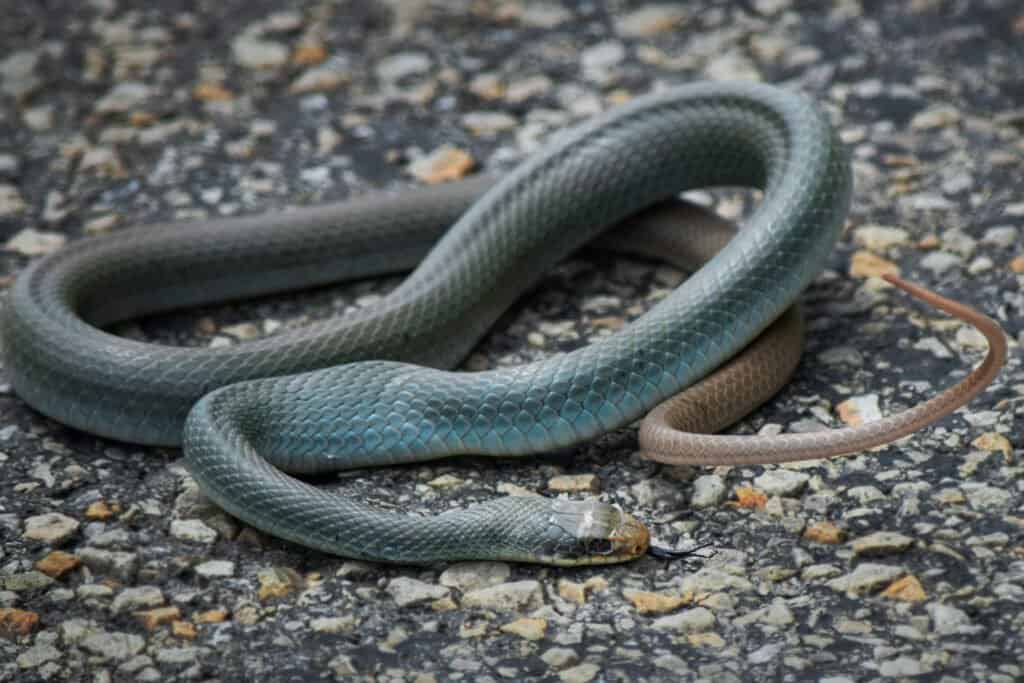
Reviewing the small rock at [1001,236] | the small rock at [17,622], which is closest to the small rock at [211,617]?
the small rock at [17,622]

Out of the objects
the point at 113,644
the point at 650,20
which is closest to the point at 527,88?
the point at 650,20

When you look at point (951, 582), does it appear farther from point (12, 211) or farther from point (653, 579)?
point (12, 211)

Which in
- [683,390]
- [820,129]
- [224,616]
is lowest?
[224,616]

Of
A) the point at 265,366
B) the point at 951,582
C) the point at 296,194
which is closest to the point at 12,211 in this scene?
the point at 296,194

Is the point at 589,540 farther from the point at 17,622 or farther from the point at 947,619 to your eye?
the point at 17,622

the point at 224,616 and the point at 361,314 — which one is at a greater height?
the point at 361,314

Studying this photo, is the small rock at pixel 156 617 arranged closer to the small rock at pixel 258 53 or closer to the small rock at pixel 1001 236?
the small rock at pixel 1001 236
